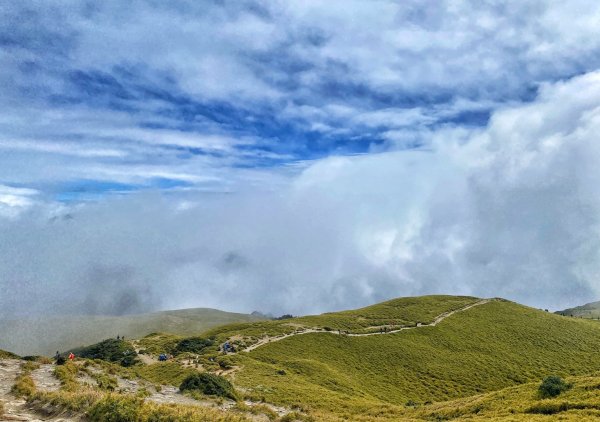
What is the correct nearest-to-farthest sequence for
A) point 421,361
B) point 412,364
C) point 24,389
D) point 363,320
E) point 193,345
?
1. point 24,389
2. point 412,364
3. point 421,361
4. point 193,345
5. point 363,320

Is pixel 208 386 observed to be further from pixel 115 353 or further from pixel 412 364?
pixel 412 364

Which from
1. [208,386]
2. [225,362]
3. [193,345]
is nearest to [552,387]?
[208,386]

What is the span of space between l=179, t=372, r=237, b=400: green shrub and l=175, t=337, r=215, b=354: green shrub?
47443 mm

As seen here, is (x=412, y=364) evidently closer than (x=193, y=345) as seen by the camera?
Yes

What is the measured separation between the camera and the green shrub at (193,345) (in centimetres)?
8664

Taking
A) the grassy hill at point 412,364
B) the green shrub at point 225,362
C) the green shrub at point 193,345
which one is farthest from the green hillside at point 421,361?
the green shrub at point 193,345

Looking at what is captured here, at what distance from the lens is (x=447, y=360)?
88.4 meters

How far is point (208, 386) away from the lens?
3872cm

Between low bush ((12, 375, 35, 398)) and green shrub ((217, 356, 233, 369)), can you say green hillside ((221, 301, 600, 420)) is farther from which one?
low bush ((12, 375, 35, 398))

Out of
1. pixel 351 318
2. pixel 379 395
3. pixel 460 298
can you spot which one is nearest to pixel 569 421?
pixel 379 395

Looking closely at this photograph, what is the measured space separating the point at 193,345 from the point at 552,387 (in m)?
73.5

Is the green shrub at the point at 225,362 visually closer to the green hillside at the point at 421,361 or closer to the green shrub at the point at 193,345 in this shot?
the green hillside at the point at 421,361

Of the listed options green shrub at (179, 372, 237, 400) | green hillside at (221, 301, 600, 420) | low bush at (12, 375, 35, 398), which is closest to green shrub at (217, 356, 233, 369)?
green hillside at (221, 301, 600, 420)

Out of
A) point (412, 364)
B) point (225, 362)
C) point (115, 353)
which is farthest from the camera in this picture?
point (115, 353)
